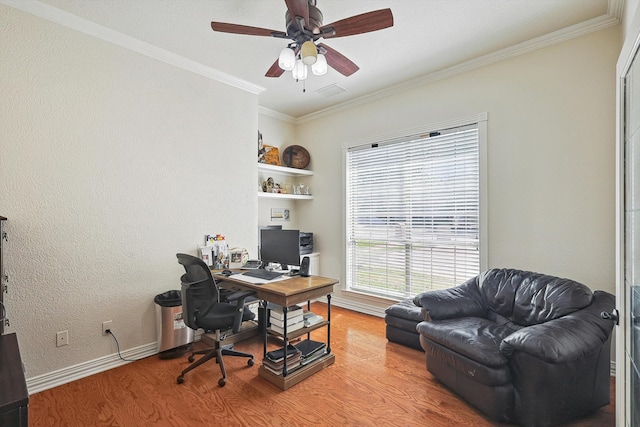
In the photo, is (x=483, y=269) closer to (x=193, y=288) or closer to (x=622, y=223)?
(x=622, y=223)

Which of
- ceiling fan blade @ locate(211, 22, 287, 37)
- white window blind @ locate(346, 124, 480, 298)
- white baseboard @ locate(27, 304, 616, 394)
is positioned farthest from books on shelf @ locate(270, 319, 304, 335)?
ceiling fan blade @ locate(211, 22, 287, 37)

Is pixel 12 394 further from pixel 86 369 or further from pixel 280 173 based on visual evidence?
pixel 280 173

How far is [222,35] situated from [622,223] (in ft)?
10.3

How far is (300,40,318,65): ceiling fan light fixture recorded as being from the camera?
1949 mm

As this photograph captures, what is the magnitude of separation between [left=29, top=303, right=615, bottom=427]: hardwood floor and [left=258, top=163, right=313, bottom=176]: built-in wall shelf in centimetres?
246

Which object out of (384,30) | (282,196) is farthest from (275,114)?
(384,30)

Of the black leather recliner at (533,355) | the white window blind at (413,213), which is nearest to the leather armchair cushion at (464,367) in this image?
the black leather recliner at (533,355)

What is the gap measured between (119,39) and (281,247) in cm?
238

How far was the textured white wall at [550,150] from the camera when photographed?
A: 248 cm

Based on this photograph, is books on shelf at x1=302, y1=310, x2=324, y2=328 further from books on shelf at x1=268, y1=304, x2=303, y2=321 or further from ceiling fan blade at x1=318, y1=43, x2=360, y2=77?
ceiling fan blade at x1=318, y1=43, x2=360, y2=77

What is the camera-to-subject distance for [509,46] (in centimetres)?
290

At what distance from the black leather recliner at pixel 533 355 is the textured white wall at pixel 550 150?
497mm

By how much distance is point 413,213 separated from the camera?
12.1ft

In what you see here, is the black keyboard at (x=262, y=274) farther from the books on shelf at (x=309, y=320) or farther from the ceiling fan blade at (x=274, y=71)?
the ceiling fan blade at (x=274, y=71)
